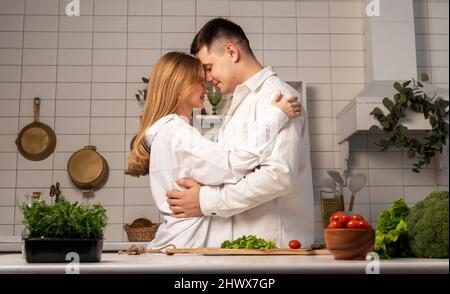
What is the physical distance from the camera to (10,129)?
2.02m

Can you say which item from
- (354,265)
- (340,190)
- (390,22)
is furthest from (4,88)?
(354,265)

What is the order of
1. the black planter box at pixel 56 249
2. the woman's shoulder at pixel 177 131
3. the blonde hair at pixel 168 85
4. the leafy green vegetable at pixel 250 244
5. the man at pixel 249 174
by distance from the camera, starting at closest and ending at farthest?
the black planter box at pixel 56 249, the leafy green vegetable at pixel 250 244, the man at pixel 249 174, the woman's shoulder at pixel 177 131, the blonde hair at pixel 168 85

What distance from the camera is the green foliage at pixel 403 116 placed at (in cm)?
184

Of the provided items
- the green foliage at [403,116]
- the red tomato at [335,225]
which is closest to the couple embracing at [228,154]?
the red tomato at [335,225]

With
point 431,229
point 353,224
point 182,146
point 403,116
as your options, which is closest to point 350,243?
point 353,224

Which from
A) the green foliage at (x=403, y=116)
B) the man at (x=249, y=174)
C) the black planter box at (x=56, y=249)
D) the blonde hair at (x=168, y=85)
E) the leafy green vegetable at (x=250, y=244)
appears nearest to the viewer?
the black planter box at (x=56, y=249)

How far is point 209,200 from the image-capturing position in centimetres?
107

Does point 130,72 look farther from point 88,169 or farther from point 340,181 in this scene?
point 340,181

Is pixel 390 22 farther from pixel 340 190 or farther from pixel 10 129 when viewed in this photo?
pixel 10 129

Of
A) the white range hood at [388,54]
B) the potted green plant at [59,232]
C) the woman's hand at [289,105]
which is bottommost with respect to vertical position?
the potted green plant at [59,232]

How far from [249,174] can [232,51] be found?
327 mm

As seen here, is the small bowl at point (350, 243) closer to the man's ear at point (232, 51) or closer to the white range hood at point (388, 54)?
the man's ear at point (232, 51)

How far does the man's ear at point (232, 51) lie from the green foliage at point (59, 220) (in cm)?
59
